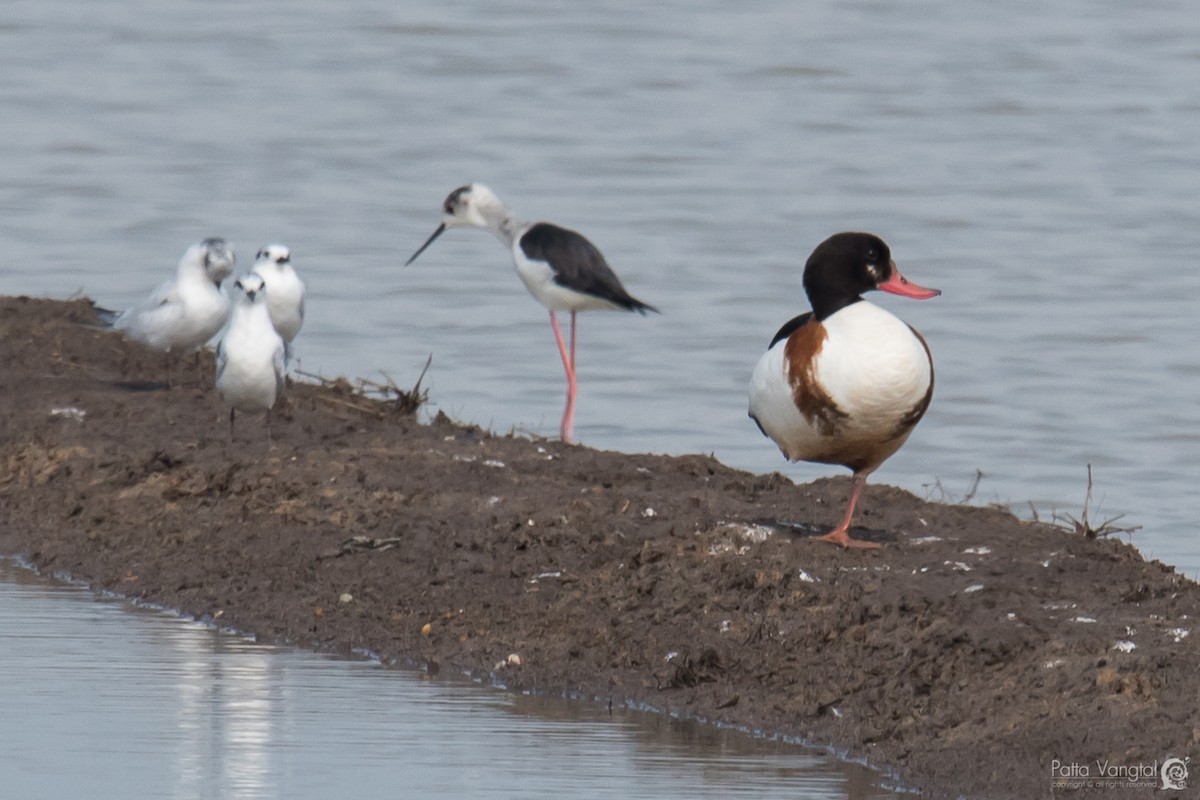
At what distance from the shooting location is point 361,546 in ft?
25.8

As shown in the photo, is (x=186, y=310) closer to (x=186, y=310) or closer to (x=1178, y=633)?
(x=186, y=310)

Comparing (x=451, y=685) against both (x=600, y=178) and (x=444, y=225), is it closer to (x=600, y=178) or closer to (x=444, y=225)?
(x=444, y=225)

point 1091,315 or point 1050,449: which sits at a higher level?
point 1091,315

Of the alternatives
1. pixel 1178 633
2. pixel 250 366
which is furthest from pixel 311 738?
pixel 250 366

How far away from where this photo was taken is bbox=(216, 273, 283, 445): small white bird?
9609 mm

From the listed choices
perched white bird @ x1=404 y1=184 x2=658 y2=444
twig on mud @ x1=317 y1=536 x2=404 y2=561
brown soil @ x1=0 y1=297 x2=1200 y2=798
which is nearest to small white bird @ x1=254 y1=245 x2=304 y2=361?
perched white bird @ x1=404 y1=184 x2=658 y2=444

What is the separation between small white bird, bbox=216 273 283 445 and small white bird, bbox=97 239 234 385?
0.74 metres

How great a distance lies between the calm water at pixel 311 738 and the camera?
5609mm

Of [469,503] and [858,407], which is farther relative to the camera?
[469,503]

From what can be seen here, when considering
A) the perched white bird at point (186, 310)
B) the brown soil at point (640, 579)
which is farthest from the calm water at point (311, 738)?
the perched white bird at point (186, 310)

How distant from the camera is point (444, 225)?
14.2 m

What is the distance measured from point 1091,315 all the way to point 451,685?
938cm

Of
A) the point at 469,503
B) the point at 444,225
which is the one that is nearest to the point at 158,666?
the point at 469,503

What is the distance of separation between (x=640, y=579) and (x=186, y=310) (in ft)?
14.1
